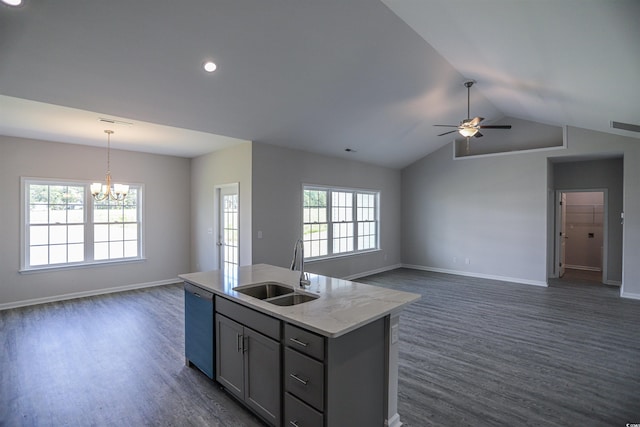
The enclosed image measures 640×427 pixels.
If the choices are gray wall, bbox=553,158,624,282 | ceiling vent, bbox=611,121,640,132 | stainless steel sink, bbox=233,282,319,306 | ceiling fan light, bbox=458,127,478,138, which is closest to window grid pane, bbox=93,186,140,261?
stainless steel sink, bbox=233,282,319,306

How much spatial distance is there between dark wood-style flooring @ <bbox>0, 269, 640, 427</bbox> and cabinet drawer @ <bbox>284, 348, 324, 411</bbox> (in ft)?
2.14

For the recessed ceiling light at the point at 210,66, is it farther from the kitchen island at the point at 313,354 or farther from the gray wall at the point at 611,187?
the gray wall at the point at 611,187

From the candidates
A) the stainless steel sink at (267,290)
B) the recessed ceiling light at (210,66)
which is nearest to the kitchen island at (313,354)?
the stainless steel sink at (267,290)

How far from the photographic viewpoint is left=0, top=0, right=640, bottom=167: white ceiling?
2.58m

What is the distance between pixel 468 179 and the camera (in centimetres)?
737

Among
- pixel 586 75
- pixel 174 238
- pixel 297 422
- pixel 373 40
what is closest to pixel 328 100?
pixel 373 40

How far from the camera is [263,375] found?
212cm

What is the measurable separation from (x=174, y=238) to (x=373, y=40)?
17.8 ft

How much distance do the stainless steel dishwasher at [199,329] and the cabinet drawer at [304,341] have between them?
3.34ft

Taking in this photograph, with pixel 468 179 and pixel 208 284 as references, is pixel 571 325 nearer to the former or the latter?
pixel 468 179

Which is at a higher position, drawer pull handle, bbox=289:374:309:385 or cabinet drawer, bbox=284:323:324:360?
cabinet drawer, bbox=284:323:324:360

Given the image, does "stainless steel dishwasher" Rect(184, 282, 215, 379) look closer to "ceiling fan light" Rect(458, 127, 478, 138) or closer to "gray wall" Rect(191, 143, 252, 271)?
"gray wall" Rect(191, 143, 252, 271)

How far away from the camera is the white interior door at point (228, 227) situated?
18.4ft

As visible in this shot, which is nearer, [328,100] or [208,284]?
[208,284]
